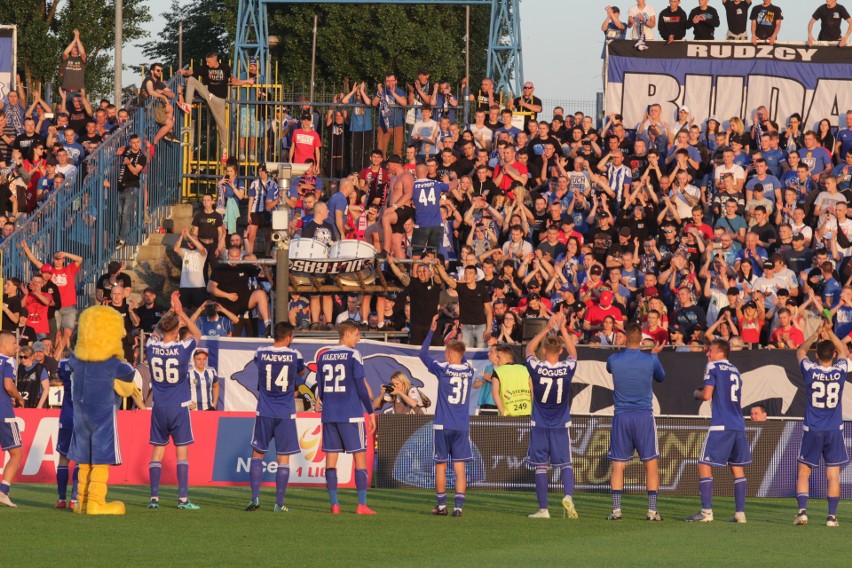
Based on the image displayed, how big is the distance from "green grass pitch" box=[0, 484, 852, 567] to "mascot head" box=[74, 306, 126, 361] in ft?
5.15

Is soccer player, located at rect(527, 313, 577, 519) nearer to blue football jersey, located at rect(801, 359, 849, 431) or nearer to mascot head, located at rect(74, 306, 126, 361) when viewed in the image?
blue football jersey, located at rect(801, 359, 849, 431)

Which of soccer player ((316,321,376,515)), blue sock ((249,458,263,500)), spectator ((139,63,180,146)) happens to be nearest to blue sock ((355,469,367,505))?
soccer player ((316,321,376,515))

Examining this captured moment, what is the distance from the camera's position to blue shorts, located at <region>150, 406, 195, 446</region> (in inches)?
592

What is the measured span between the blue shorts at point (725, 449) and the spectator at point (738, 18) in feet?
45.7

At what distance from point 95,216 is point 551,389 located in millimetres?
11817

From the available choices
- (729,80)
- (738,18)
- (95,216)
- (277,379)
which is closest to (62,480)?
(277,379)

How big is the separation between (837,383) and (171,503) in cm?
721

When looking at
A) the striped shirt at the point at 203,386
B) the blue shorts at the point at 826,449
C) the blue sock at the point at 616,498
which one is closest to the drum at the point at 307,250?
the striped shirt at the point at 203,386

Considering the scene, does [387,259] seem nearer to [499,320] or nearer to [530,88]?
[499,320]

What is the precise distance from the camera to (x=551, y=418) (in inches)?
606

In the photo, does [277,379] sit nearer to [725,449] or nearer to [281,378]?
[281,378]

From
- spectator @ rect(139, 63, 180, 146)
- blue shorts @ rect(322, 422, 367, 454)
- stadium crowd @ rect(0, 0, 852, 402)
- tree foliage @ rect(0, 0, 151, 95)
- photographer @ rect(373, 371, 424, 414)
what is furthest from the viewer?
tree foliage @ rect(0, 0, 151, 95)

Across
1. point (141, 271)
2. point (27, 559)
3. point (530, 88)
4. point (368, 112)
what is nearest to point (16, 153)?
point (141, 271)

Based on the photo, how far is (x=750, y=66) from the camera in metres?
27.2
